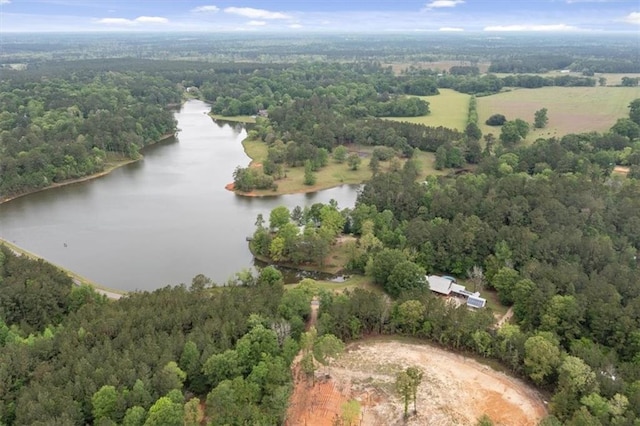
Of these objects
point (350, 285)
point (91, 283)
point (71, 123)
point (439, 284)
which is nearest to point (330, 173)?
point (350, 285)

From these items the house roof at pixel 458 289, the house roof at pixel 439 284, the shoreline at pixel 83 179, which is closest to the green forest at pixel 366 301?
the shoreline at pixel 83 179

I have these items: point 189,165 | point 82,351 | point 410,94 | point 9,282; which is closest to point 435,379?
point 82,351

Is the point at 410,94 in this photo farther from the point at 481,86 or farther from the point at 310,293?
the point at 310,293

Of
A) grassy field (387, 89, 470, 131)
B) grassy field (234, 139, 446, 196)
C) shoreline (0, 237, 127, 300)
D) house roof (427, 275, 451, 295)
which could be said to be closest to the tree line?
shoreline (0, 237, 127, 300)

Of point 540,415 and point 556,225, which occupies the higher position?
point 556,225

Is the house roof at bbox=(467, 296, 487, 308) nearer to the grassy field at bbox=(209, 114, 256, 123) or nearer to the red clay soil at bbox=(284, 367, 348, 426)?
the red clay soil at bbox=(284, 367, 348, 426)
